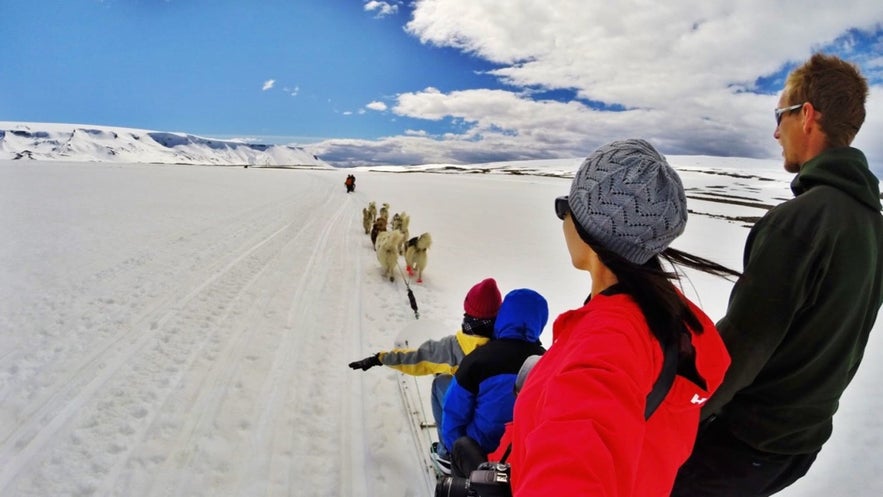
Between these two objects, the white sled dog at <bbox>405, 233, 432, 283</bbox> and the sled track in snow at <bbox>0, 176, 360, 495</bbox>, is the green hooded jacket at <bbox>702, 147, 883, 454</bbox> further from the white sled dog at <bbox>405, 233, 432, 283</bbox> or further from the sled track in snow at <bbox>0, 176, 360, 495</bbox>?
the white sled dog at <bbox>405, 233, 432, 283</bbox>

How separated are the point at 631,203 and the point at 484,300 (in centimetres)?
193

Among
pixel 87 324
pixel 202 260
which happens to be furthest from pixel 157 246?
pixel 87 324

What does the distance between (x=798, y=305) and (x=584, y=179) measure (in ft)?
2.98

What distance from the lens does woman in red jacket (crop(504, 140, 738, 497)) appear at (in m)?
0.78

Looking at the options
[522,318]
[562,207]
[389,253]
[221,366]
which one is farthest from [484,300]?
[389,253]

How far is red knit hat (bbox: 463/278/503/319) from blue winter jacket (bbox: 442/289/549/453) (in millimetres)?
422

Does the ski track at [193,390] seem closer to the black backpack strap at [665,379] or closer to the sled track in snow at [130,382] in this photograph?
the sled track in snow at [130,382]

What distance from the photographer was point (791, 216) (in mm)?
1407

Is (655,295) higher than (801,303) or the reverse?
higher

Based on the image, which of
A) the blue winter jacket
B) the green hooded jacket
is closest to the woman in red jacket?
the green hooded jacket

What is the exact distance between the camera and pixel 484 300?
2918mm

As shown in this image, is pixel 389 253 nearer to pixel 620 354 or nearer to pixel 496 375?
pixel 496 375

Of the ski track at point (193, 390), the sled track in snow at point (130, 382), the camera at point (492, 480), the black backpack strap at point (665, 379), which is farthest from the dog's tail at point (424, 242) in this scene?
the black backpack strap at point (665, 379)

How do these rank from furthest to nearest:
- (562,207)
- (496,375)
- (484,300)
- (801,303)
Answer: (484,300)
(496,375)
(801,303)
(562,207)
